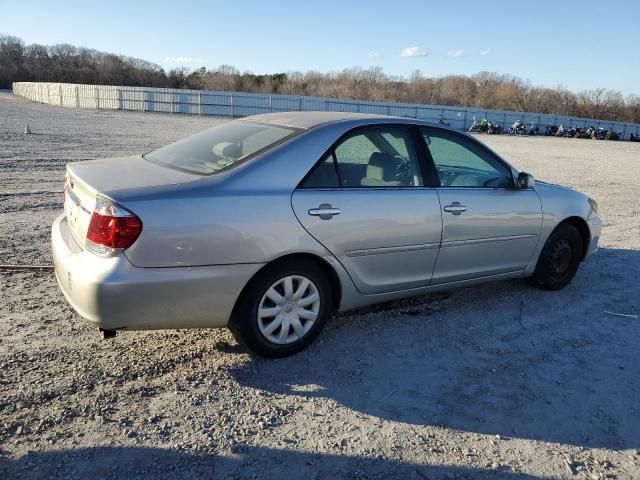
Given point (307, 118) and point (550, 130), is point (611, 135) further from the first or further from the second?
point (307, 118)

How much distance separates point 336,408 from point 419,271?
1465mm

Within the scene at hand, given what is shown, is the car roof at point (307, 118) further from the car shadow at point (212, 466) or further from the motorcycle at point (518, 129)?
the motorcycle at point (518, 129)

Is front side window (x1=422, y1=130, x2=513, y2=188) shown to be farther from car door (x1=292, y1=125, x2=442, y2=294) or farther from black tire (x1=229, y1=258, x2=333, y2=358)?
black tire (x1=229, y1=258, x2=333, y2=358)

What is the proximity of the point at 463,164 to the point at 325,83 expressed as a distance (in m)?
87.5

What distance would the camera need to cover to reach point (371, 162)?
4230mm

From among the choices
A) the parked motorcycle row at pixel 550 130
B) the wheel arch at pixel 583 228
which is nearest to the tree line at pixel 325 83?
the parked motorcycle row at pixel 550 130

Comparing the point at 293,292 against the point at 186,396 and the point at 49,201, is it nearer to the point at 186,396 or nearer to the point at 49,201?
the point at 186,396

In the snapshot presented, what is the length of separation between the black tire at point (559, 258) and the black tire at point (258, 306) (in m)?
2.48

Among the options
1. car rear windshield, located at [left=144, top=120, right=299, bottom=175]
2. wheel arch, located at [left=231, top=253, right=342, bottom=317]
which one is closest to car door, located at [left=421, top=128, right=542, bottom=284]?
wheel arch, located at [left=231, top=253, right=342, bottom=317]

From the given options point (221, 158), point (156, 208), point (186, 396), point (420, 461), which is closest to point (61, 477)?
point (186, 396)

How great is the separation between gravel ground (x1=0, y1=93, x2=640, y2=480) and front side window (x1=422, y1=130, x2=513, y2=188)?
1086 mm

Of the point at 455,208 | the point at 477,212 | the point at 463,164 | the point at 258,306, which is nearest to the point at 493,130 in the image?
the point at 463,164

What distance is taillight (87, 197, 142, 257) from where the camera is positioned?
3.05 meters

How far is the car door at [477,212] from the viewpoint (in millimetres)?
4344
